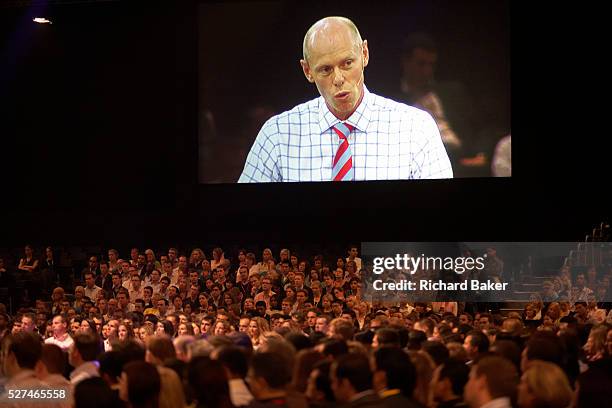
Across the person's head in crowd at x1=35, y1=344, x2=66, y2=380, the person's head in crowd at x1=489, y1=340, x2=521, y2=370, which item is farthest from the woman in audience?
the person's head in crowd at x1=35, y1=344, x2=66, y2=380

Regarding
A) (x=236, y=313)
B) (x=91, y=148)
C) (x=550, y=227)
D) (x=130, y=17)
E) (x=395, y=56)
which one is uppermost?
(x=130, y=17)

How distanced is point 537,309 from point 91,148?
777cm

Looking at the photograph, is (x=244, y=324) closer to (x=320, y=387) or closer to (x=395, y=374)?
(x=320, y=387)

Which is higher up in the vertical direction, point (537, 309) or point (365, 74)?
point (365, 74)

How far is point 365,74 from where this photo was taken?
44.4ft

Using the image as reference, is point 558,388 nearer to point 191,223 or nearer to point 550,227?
point 550,227

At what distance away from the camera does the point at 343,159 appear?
13523 millimetres

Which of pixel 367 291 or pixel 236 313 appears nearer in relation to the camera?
pixel 236 313

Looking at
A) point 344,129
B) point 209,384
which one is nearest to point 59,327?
point 209,384

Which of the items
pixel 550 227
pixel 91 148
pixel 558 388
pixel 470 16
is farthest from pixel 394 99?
pixel 558 388

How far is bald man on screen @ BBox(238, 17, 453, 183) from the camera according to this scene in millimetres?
13422

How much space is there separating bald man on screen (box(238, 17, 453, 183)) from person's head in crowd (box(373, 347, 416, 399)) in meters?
9.21

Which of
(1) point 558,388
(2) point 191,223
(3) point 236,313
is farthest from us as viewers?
(2) point 191,223

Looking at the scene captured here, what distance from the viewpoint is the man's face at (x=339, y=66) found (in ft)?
44.2
